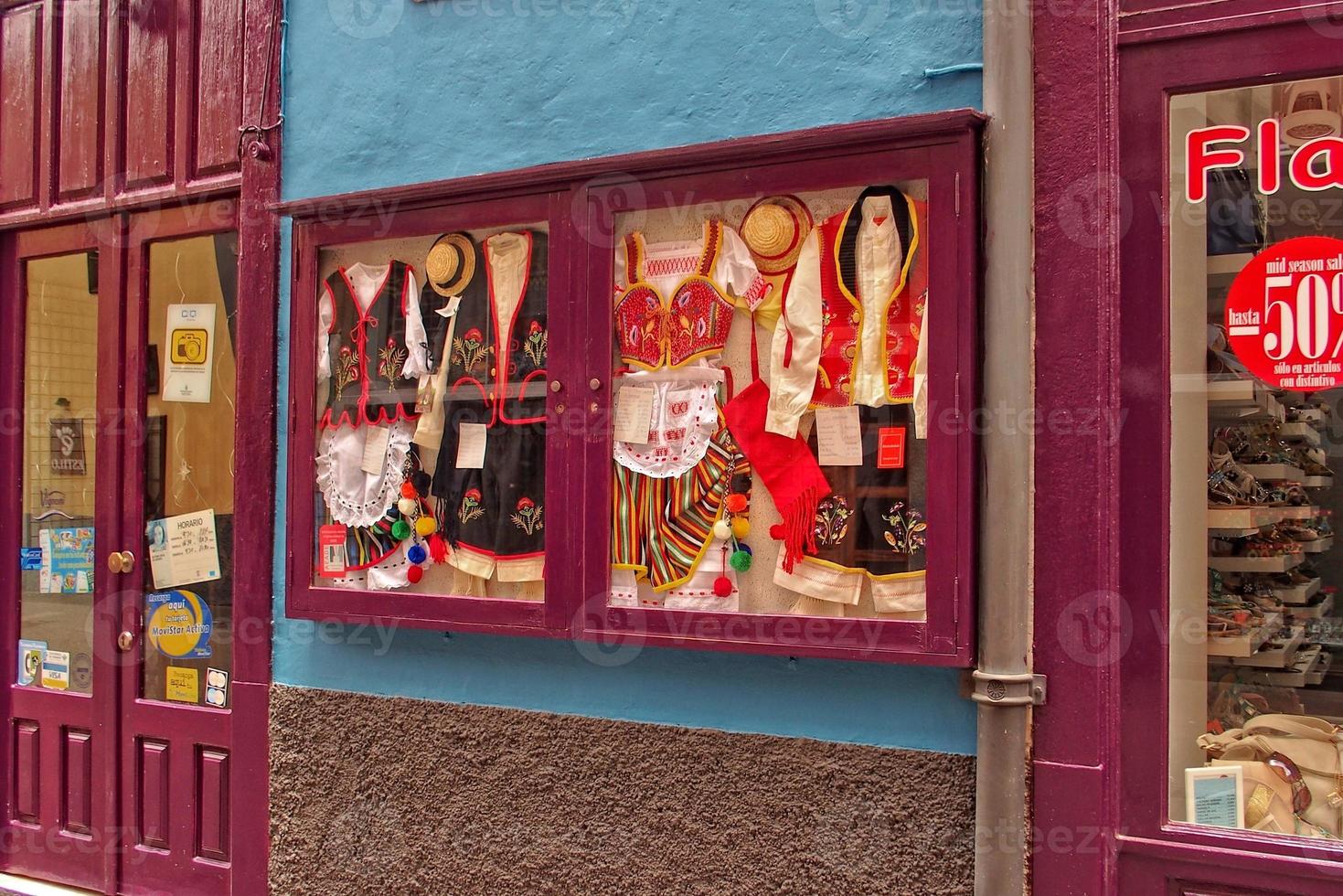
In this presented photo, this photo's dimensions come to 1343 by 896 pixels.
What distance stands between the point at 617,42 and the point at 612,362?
45.7 inches

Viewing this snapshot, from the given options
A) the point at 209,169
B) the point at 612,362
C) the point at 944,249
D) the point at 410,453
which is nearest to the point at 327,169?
the point at 209,169

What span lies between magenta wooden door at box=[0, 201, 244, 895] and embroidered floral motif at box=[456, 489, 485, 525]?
1.23 metres

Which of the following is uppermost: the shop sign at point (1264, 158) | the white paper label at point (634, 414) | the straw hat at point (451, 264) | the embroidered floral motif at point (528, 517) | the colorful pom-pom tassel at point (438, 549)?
the shop sign at point (1264, 158)

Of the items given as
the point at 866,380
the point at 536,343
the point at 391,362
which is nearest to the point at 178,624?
the point at 391,362

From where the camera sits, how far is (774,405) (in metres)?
3.74

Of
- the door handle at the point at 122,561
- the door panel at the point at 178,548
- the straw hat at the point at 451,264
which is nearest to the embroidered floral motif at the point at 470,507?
the straw hat at the point at 451,264

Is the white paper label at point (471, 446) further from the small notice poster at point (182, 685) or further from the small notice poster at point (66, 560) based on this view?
the small notice poster at point (66, 560)

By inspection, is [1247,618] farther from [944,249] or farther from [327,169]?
[327,169]

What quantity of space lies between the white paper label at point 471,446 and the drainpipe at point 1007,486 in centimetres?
184

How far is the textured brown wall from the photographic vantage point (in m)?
3.56

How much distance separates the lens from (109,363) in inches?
214

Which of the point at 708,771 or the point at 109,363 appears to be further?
the point at 109,363

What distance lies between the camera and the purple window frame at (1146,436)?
3.31m

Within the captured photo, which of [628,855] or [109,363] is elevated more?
[109,363]
